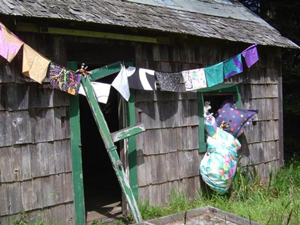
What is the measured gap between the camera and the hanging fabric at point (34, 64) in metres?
4.19

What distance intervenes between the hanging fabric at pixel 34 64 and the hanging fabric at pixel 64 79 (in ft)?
0.46

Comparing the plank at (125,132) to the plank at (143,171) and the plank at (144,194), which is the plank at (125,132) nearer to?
the plank at (143,171)

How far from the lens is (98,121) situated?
468 centimetres

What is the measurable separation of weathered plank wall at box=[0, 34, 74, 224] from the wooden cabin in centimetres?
1

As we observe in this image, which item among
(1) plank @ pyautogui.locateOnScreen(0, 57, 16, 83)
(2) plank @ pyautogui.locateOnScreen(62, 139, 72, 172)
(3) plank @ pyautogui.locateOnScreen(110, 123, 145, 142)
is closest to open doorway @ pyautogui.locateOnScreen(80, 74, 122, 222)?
(2) plank @ pyautogui.locateOnScreen(62, 139, 72, 172)

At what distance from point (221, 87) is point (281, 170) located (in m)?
2.43

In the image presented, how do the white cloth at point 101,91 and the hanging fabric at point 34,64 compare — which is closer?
the hanging fabric at point 34,64

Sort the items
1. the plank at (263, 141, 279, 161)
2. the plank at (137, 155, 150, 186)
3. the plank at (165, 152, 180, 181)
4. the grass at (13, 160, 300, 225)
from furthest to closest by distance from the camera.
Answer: the plank at (263, 141, 279, 161) < the plank at (165, 152, 180, 181) < the plank at (137, 155, 150, 186) < the grass at (13, 160, 300, 225)

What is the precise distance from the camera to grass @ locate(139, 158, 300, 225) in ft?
17.3

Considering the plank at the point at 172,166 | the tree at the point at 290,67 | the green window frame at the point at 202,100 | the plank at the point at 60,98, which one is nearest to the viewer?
the plank at the point at 60,98

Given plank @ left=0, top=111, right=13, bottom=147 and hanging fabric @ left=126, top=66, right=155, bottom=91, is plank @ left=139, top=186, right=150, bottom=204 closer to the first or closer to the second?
hanging fabric @ left=126, top=66, right=155, bottom=91

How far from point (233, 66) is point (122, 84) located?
2302mm

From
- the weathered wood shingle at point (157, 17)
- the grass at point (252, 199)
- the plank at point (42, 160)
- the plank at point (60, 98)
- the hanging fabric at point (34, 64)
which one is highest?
the weathered wood shingle at point (157, 17)

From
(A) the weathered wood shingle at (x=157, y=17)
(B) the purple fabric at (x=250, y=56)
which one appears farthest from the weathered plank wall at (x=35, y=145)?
(B) the purple fabric at (x=250, y=56)
